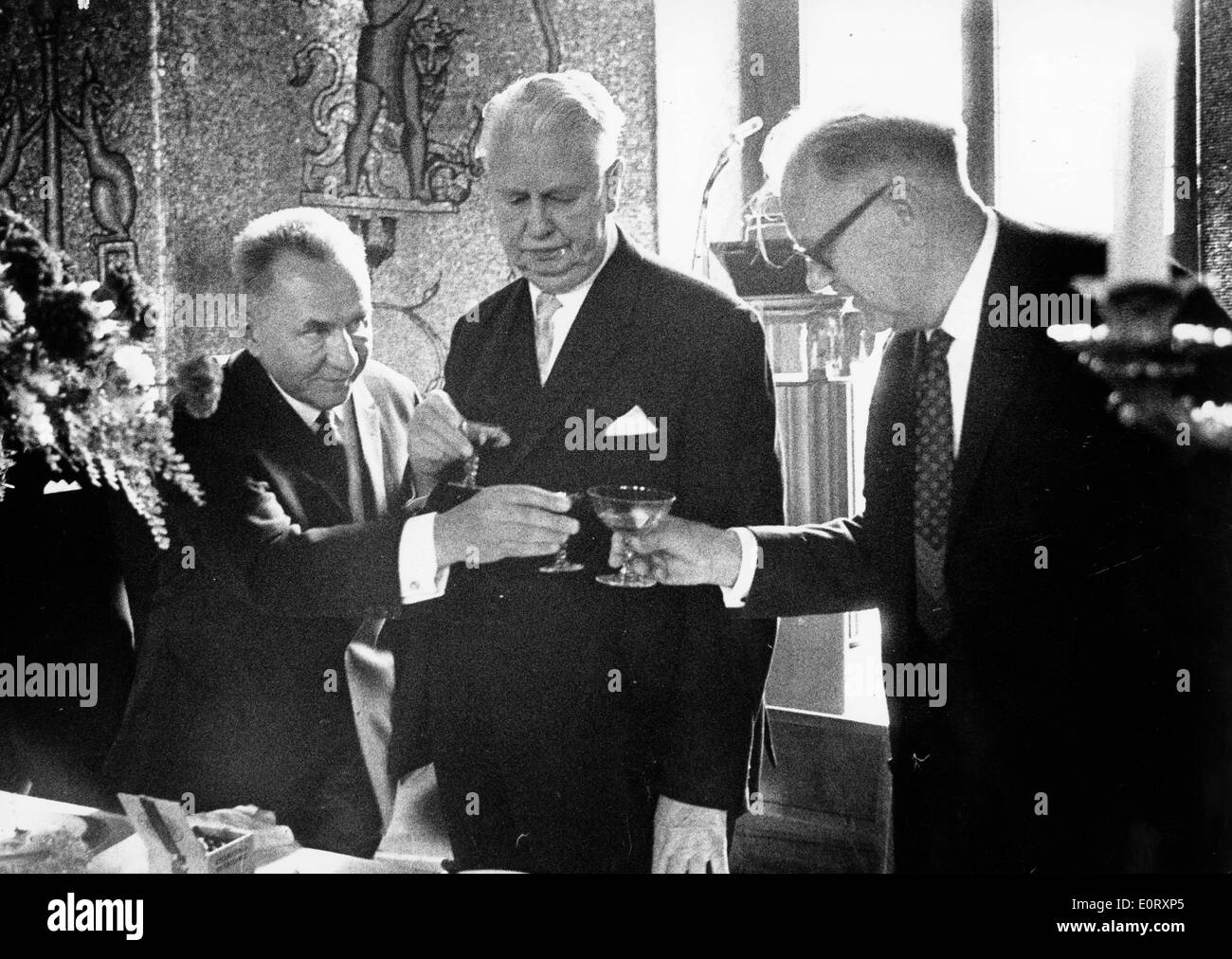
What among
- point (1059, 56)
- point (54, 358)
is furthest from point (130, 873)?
point (1059, 56)

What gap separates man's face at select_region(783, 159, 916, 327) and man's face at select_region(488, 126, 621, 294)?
0.35 m

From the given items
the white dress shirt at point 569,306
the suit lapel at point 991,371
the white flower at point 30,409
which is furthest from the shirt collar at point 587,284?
the white flower at point 30,409

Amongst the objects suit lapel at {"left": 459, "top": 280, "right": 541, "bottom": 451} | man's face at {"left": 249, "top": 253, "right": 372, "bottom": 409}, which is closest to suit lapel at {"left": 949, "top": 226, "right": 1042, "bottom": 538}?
suit lapel at {"left": 459, "top": 280, "right": 541, "bottom": 451}

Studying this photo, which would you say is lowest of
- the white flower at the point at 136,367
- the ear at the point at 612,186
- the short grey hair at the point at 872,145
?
the white flower at the point at 136,367

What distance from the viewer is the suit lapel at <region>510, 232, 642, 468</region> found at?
234cm

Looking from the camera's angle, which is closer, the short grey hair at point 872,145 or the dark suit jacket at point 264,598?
the short grey hair at point 872,145

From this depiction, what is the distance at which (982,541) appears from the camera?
7.59ft

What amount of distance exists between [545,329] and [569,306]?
2.5 inches

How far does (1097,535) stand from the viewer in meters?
2.33

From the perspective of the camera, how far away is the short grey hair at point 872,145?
2305 mm

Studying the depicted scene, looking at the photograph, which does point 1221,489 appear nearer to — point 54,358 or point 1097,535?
point 1097,535

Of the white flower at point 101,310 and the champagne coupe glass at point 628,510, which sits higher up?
the white flower at point 101,310

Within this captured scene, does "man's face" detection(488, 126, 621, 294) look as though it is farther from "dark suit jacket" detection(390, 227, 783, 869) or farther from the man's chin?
the man's chin

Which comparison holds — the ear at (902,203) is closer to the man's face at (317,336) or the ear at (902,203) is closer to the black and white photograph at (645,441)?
the black and white photograph at (645,441)
